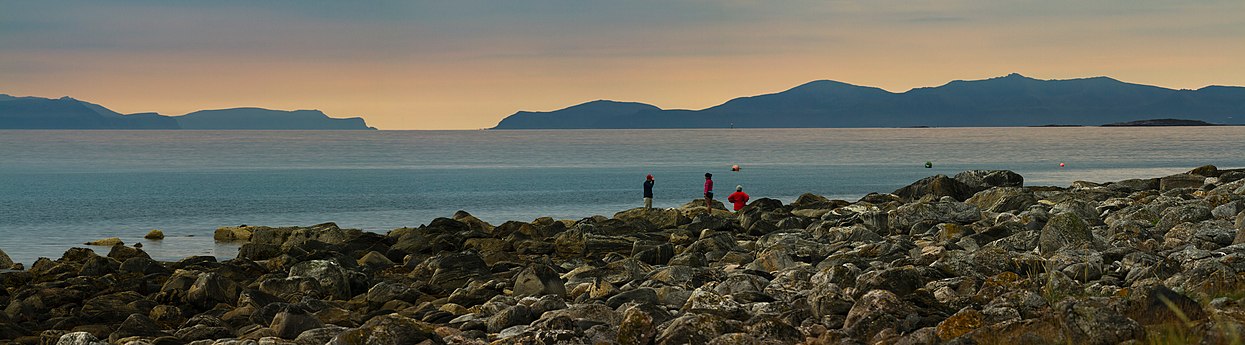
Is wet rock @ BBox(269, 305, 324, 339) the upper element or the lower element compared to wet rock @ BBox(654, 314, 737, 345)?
lower

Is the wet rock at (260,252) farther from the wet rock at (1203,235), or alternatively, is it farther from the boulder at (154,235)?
the wet rock at (1203,235)

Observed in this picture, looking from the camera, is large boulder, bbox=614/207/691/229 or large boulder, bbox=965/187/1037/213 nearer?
large boulder, bbox=965/187/1037/213

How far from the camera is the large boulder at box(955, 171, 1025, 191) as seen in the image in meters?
40.1

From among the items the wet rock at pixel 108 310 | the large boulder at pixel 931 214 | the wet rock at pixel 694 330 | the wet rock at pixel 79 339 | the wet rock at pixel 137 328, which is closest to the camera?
the wet rock at pixel 694 330

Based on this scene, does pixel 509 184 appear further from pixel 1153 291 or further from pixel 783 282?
pixel 1153 291

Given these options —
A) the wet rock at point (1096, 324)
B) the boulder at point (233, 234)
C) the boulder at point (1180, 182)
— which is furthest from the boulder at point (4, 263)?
the boulder at point (1180, 182)

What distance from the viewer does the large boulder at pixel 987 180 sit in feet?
132

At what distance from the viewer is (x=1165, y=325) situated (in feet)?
32.0

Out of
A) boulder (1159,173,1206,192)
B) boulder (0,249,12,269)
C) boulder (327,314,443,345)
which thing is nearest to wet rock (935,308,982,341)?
boulder (327,314,443,345)

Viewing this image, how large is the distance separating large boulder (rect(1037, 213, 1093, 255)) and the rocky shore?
0.04m

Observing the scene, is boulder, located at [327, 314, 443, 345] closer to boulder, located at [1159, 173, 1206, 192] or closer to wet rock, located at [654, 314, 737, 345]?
wet rock, located at [654, 314, 737, 345]

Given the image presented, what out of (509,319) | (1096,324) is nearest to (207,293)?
(509,319)

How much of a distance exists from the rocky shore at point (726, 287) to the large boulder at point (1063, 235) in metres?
0.04

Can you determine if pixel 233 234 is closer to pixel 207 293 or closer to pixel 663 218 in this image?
pixel 663 218
